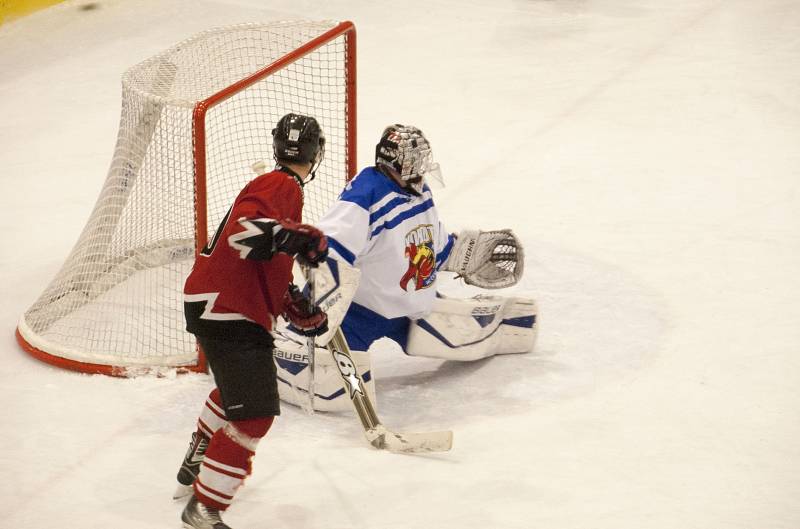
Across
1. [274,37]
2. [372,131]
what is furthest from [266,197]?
[372,131]

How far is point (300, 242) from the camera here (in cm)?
273

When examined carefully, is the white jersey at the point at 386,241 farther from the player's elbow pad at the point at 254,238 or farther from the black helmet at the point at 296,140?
the player's elbow pad at the point at 254,238

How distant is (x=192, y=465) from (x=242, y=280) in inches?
22.4

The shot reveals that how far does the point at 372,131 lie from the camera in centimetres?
602

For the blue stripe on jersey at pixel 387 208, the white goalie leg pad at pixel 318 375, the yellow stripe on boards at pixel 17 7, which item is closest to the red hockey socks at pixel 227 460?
the white goalie leg pad at pixel 318 375

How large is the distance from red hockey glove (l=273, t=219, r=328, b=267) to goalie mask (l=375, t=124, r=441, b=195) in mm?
761

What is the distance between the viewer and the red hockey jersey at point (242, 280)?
2.84 meters

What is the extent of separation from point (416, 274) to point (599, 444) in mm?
729

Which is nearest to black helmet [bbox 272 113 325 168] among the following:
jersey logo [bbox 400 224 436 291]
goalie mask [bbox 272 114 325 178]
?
goalie mask [bbox 272 114 325 178]

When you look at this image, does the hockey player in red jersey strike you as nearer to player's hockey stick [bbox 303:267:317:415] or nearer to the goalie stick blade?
player's hockey stick [bbox 303:267:317:415]

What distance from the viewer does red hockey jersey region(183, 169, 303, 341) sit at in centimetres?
284

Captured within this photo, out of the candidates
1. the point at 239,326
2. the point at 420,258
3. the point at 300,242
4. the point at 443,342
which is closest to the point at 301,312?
the point at 239,326

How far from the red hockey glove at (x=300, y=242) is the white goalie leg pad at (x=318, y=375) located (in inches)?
30.8

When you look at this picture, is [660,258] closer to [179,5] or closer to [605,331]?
[605,331]
